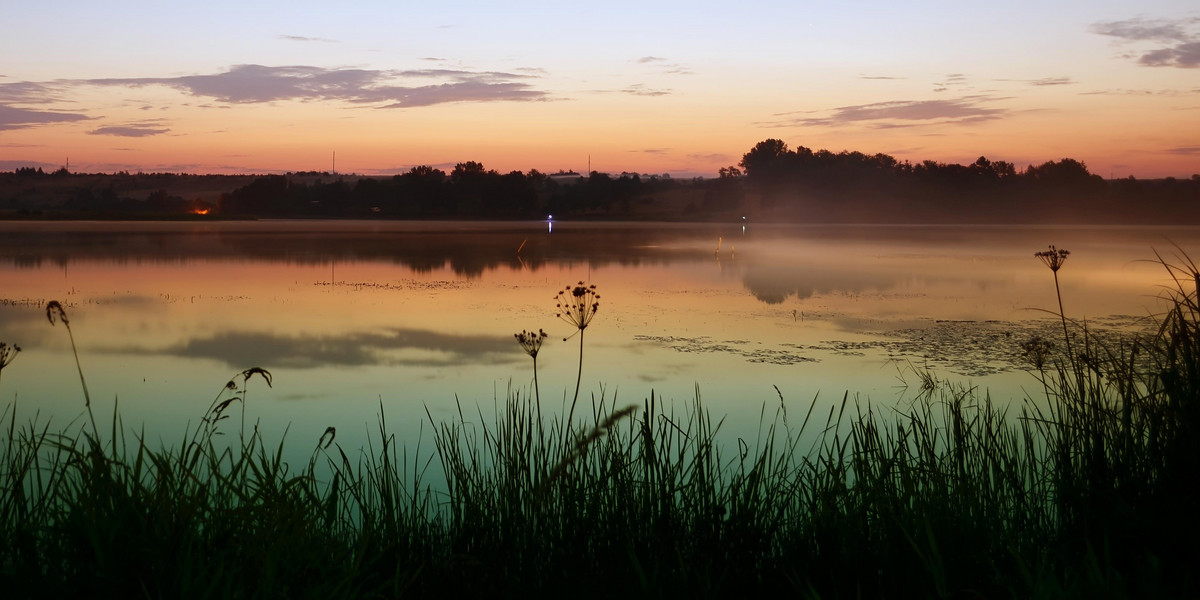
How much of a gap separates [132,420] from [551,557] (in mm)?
4366

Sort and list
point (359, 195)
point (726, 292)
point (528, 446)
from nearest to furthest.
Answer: point (528, 446) → point (726, 292) → point (359, 195)

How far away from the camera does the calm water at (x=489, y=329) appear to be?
24.0 feet

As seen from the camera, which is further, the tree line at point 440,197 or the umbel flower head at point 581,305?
the tree line at point 440,197

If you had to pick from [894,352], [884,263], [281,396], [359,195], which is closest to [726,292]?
[894,352]

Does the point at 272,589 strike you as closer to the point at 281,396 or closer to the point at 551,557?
the point at 551,557

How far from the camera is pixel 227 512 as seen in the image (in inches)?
111

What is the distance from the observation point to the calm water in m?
7.30

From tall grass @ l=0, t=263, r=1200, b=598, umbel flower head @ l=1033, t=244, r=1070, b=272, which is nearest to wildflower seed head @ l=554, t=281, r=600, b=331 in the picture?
tall grass @ l=0, t=263, r=1200, b=598

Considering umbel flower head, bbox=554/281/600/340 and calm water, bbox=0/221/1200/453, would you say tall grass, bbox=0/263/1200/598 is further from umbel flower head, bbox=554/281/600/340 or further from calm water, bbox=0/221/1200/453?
calm water, bbox=0/221/1200/453

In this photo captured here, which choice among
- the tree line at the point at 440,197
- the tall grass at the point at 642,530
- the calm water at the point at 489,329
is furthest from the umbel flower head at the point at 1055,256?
the tree line at the point at 440,197

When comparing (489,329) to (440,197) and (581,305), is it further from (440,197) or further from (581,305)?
(440,197)

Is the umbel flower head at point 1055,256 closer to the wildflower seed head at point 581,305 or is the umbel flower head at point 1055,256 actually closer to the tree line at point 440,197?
the wildflower seed head at point 581,305

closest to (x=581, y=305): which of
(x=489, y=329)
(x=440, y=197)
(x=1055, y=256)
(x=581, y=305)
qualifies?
(x=581, y=305)

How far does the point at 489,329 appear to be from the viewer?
10.9 metres
